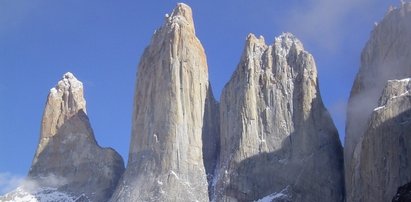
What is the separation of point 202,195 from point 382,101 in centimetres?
2568

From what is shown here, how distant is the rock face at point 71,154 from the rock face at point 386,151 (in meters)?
40.2

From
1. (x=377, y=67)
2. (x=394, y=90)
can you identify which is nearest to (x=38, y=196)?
(x=377, y=67)

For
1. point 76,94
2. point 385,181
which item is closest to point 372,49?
point 385,181

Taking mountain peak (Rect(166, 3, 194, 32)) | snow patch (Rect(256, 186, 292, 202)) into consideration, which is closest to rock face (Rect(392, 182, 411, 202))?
snow patch (Rect(256, 186, 292, 202))

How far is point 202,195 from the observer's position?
349 feet

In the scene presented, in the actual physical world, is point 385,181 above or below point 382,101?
below

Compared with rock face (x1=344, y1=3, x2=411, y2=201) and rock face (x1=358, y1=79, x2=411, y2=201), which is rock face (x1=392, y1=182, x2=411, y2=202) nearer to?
rock face (x1=358, y1=79, x2=411, y2=201)

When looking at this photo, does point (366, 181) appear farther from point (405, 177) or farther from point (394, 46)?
point (394, 46)

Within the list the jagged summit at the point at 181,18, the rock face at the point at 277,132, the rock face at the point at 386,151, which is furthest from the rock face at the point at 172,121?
the rock face at the point at 386,151

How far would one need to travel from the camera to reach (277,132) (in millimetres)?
109375

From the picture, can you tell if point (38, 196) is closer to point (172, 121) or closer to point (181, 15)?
point (172, 121)

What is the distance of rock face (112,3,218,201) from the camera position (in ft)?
356

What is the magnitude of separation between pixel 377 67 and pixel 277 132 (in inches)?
548

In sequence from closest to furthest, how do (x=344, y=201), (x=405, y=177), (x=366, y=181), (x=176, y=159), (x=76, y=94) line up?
(x=405, y=177) → (x=366, y=181) → (x=344, y=201) → (x=176, y=159) → (x=76, y=94)
